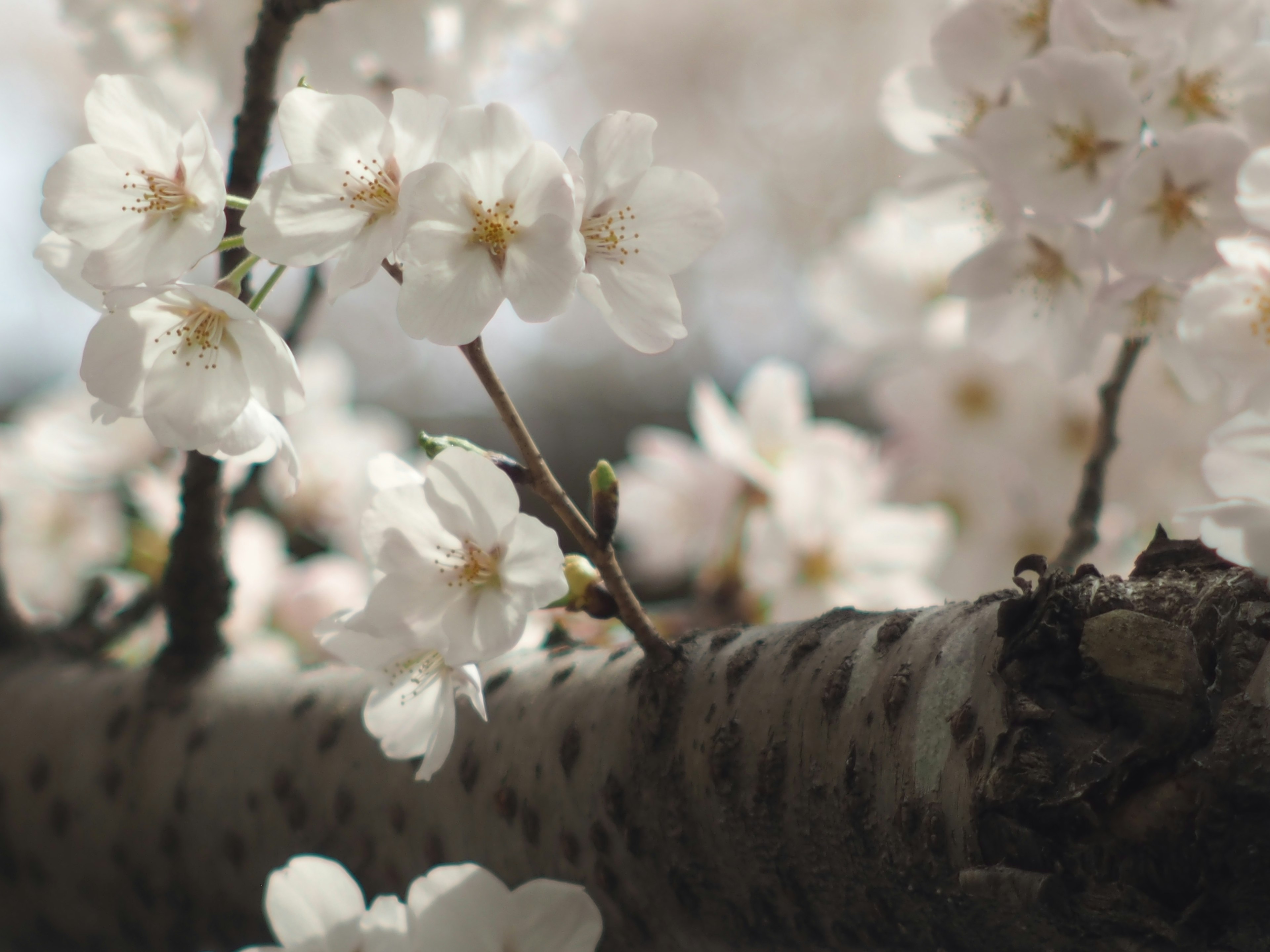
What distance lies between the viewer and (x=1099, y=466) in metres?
0.66

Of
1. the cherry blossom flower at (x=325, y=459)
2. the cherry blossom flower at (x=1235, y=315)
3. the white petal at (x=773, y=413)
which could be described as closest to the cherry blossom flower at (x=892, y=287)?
the white petal at (x=773, y=413)

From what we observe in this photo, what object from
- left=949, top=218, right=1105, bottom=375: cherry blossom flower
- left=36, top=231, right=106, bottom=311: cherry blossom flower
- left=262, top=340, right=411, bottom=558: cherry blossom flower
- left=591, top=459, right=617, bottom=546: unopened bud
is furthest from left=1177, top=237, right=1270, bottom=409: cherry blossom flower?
left=262, top=340, right=411, bottom=558: cherry blossom flower

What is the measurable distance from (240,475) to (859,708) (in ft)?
2.28

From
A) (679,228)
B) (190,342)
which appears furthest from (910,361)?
(190,342)

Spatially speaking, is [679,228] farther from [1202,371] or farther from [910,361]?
[910,361]

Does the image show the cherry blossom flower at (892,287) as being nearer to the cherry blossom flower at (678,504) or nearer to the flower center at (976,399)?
the flower center at (976,399)

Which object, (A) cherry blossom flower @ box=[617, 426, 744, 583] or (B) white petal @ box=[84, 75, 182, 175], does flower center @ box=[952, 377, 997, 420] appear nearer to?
(A) cherry blossom flower @ box=[617, 426, 744, 583]

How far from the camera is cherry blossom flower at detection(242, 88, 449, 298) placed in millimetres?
342

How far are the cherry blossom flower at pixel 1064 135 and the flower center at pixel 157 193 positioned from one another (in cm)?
45

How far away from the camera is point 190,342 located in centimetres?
37

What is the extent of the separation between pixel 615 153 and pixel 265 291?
16 cm

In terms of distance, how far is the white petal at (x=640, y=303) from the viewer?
0.37m

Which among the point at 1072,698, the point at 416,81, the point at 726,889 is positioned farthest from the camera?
the point at 416,81

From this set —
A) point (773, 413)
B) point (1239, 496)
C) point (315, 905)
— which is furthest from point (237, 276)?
point (773, 413)
